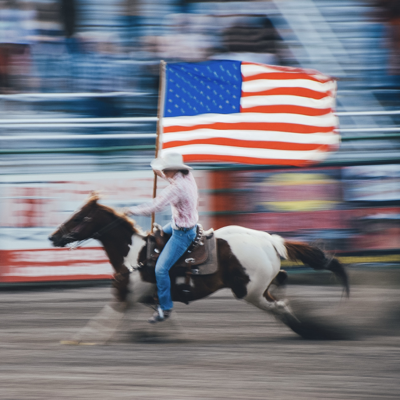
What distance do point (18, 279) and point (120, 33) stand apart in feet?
14.9

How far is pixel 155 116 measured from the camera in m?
10.6

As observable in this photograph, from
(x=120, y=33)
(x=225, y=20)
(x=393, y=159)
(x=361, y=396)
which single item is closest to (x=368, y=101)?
(x=393, y=159)

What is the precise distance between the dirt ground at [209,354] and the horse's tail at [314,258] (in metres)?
0.44

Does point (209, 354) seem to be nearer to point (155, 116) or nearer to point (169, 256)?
point (169, 256)

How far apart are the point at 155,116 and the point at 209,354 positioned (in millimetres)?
5683

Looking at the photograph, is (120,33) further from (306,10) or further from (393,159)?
(393,159)

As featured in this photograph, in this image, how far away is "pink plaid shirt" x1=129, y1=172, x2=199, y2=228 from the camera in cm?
588

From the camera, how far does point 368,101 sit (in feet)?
36.0

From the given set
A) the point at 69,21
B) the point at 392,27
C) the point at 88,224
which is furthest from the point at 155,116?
the point at 88,224

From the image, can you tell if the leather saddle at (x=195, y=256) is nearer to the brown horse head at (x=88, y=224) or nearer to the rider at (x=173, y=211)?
the rider at (x=173, y=211)

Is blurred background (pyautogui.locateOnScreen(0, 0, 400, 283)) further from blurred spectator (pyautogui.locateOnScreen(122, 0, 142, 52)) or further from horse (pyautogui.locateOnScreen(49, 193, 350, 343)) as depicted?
horse (pyautogui.locateOnScreen(49, 193, 350, 343))

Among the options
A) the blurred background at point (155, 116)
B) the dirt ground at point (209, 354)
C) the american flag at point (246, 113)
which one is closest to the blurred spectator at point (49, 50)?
the blurred background at point (155, 116)

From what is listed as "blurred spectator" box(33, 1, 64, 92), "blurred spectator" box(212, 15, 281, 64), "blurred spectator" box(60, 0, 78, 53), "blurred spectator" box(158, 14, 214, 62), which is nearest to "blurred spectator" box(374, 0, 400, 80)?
"blurred spectator" box(212, 15, 281, 64)

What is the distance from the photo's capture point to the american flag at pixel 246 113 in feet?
22.5
